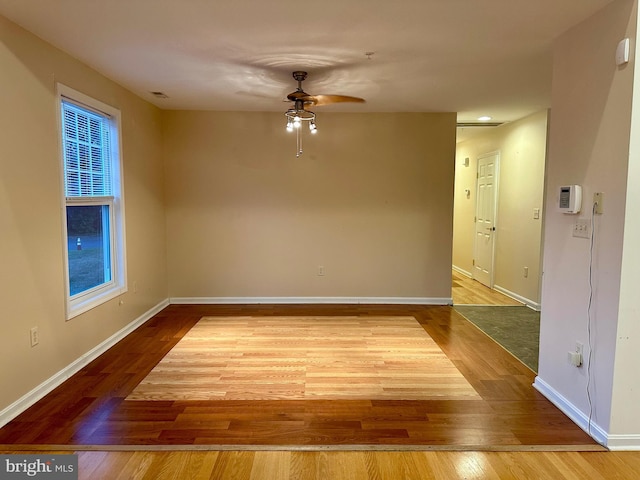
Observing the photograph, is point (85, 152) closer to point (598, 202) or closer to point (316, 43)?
point (316, 43)

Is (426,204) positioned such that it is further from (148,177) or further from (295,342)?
(148,177)

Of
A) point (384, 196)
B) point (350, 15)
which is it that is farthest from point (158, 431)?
point (384, 196)

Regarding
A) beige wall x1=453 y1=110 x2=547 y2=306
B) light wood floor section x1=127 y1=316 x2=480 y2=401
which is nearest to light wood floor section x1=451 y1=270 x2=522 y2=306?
beige wall x1=453 y1=110 x2=547 y2=306

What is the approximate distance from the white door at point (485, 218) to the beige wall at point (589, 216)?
3.51m

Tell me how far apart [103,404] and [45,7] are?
2.43 meters

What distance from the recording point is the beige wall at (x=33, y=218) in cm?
234

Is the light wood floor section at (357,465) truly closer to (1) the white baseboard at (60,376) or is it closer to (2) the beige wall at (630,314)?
(2) the beige wall at (630,314)

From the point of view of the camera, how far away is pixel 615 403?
2072 millimetres

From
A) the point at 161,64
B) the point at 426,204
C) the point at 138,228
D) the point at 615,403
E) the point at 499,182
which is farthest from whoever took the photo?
the point at 499,182

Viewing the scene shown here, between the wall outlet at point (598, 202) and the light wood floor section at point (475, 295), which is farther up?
the wall outlet at point (598, 202)

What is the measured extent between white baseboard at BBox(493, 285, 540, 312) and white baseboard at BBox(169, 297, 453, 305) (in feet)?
3.19

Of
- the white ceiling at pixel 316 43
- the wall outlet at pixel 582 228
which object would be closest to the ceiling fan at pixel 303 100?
the white ceiling at pixel 316 43

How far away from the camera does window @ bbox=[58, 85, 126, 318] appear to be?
120 inches

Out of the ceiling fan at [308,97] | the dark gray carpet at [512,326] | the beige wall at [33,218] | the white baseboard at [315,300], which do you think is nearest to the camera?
the beige wall at [33,218]
